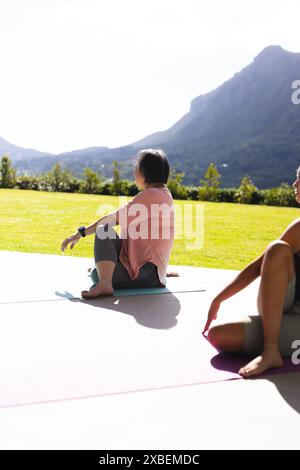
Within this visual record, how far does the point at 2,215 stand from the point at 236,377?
9858 mm

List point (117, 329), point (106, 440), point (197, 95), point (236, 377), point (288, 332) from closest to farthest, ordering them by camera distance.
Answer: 1. point (106, 440)
2. point (236, 377)
3. point (288, 332)
4. point (117, 329)
5. point (197, 95)

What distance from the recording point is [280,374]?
7.14 ft

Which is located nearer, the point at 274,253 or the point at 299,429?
the point at 299,429

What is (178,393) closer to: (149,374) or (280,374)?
(149,374)

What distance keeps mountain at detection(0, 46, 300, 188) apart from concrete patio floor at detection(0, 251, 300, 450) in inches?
1496

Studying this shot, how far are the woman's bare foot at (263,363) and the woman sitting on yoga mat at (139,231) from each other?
1.52 m

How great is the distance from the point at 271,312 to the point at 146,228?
5.12 ft

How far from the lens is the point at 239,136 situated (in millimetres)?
62594

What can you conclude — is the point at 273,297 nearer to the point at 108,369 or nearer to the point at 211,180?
the point at 108,369

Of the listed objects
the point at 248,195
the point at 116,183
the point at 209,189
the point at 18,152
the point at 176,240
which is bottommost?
the point at 176,240

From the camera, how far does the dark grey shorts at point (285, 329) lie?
7.52 feet

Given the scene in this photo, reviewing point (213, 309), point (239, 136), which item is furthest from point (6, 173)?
point (239, 136)

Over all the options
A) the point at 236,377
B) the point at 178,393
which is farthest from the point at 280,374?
the point at 178,393

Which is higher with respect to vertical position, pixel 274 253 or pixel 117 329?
pixel 274 253
